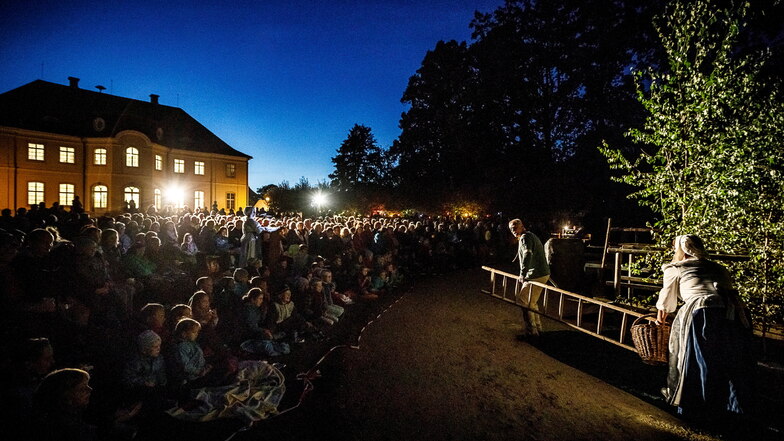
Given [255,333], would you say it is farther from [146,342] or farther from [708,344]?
[708,344]

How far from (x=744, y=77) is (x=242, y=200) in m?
37.9

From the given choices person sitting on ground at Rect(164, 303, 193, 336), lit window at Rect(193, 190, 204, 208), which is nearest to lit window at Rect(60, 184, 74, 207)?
lit window at Rect(193, 190, 204, 208)

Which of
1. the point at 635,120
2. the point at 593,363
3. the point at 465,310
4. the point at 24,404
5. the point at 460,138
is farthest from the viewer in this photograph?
the point at 460,138

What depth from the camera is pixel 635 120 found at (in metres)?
21.2

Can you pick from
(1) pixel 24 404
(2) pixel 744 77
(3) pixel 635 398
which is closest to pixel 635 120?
(2) pixel 744 77

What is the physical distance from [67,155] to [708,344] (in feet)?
120

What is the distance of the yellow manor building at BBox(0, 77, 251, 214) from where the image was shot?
1019 inches

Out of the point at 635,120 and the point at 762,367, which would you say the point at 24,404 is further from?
the point at 635,120

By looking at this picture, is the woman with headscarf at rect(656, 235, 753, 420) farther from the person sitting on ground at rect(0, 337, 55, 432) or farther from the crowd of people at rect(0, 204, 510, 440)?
the person sitting on ground at rect(0, 337, 55, 432)

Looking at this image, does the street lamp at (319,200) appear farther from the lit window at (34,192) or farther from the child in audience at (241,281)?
the child in audience at (241,281)

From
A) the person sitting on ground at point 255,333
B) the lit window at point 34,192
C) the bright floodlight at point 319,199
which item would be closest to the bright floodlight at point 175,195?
the lit window at point 34,192

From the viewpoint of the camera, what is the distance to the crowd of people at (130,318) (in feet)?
10.6

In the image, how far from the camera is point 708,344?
3846mm

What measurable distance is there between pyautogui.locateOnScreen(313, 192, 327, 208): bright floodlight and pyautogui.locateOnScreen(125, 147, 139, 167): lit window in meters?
16.1
